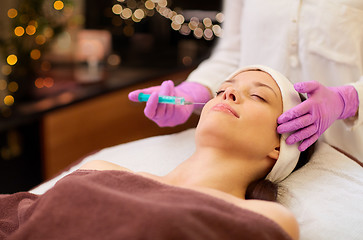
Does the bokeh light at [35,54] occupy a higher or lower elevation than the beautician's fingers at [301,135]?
lower

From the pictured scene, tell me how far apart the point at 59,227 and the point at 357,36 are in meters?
1.09

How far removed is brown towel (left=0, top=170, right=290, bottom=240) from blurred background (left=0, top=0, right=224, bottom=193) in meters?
0.93

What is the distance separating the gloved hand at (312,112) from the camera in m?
1.16

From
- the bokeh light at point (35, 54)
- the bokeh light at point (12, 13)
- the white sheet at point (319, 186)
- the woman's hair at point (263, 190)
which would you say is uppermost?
the bokeh light at point (12, 13)

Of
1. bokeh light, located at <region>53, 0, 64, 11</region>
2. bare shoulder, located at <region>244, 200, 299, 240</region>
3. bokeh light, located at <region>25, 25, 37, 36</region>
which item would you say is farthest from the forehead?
bokeh light, located at <region>53, 0, 64, 11</region>

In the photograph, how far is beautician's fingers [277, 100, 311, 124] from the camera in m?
1.15

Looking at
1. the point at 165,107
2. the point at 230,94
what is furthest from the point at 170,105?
the point at 230,94

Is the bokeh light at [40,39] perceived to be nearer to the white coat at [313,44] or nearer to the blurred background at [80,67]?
the blurred background at [80,67]

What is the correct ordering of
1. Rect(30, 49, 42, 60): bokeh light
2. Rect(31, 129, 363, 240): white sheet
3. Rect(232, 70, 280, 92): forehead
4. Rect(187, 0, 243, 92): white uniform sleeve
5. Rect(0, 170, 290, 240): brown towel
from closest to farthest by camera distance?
Rect(0, 170, 290, 240): brown towel
Rect(31, 129, 363, 240): white sheet
Rect(232, 70, 280, 92): forehead
Rect(187, 0, 243, 92): white uniform sleeve
Rect(30, 49, 42, 60): bokeh light

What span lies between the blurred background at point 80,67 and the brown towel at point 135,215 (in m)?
0.93

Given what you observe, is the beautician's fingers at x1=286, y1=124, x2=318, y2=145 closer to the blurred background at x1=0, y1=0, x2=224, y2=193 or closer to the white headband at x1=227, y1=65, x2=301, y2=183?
the white headband at x1=227, y1=65, x2=301, y2=183

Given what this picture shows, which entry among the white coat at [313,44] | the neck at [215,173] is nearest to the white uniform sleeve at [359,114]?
the white coat at [313,44]

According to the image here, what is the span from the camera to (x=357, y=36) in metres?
1.42

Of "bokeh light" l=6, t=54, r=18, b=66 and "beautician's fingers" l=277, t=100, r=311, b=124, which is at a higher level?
"beautician's fingers" l=277, t=100, r=311, b=124
